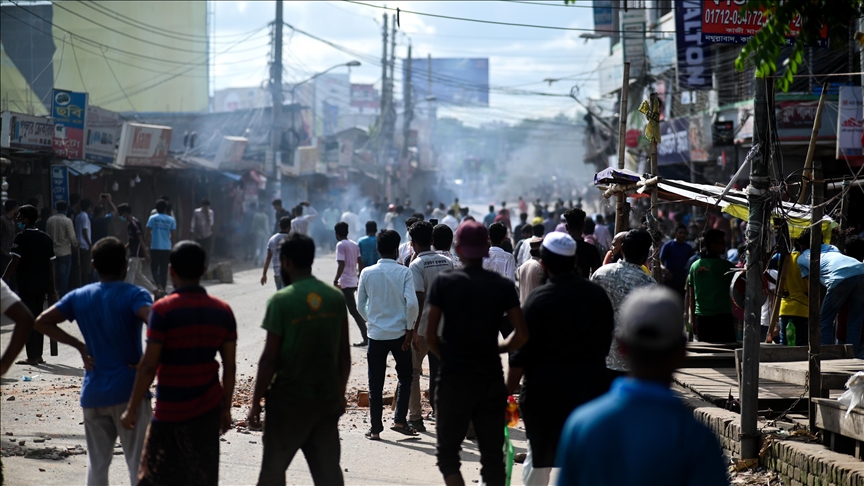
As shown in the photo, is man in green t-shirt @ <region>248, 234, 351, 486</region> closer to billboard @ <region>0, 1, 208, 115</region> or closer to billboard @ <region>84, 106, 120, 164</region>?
billboard @ <region>84, 106, 120, 164</region>

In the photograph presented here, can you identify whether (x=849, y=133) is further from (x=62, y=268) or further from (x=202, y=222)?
(x=202, y=222)

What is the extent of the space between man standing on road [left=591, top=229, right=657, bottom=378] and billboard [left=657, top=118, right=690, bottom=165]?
20694 mm

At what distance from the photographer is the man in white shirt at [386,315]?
7.79 meters

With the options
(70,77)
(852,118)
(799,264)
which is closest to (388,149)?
(70,77)

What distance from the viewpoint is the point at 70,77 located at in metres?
46.7

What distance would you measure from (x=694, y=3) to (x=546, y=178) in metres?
120

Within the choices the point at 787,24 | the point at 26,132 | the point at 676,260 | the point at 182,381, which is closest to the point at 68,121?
the point at 26,132

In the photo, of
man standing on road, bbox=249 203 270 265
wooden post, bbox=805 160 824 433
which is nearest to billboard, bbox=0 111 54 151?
man standing on road, bbox=249 203 270 265

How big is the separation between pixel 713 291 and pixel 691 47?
12611 mm

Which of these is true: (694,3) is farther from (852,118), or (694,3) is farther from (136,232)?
(136,232)

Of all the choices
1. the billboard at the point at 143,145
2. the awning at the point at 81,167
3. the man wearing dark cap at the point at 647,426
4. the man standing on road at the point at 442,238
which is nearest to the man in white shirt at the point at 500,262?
the man standing on road at the point at 442,238

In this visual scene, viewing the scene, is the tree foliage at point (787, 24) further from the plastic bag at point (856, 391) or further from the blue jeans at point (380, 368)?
the blue jeans at point (380, 368)

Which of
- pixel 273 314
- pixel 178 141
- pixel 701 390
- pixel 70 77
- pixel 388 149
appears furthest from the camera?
pixel 388 149

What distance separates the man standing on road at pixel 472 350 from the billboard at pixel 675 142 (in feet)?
72.0
